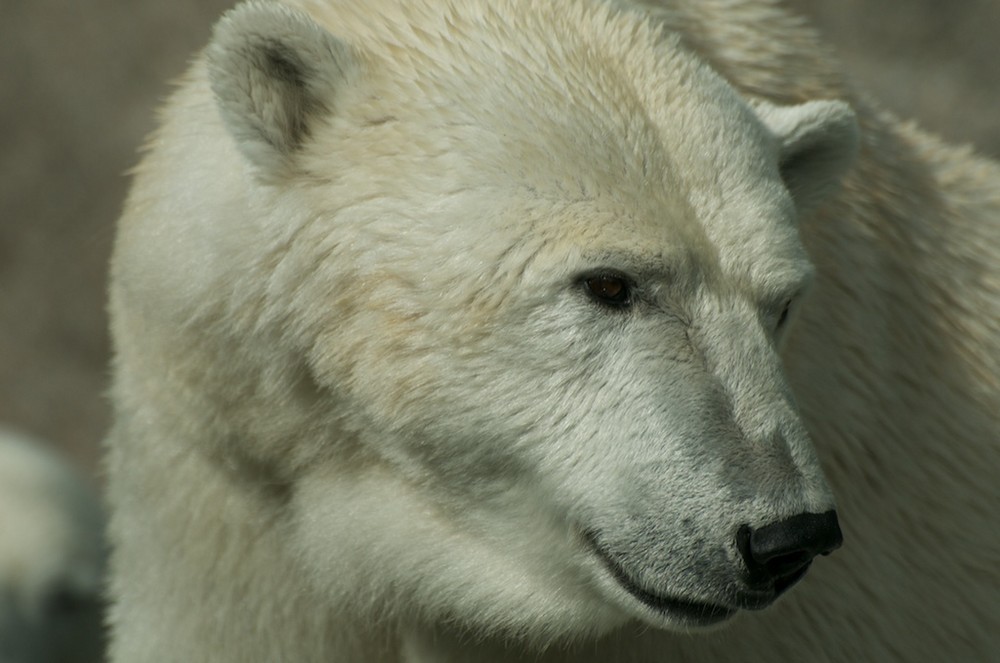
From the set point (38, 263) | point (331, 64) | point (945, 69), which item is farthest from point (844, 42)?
point (331, 64)

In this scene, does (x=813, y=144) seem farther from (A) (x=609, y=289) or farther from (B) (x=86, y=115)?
(B) (x=86, y=115)

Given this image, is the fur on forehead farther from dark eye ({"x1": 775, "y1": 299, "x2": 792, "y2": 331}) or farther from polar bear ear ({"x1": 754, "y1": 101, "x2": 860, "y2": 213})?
dark eye ({"x1": 775, "y1": 299, "x2": 792, "y2": 331})

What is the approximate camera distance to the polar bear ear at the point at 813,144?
2514 mm

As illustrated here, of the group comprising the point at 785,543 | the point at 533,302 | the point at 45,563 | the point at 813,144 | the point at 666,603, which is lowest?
the point at 45,563

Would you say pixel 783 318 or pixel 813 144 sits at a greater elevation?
pixel 813 144

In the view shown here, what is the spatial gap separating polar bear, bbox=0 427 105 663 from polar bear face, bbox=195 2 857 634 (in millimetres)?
3260

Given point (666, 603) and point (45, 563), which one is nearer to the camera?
point (666, 603)

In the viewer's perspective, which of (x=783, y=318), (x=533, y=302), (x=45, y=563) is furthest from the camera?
(x=45, y=563)

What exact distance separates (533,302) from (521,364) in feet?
0.34

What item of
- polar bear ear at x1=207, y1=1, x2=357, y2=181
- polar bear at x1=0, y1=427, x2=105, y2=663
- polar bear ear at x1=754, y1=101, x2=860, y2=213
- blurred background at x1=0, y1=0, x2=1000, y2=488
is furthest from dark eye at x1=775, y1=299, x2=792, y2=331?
blurred background at x1=0, y1=0, x2=1000, y2=488

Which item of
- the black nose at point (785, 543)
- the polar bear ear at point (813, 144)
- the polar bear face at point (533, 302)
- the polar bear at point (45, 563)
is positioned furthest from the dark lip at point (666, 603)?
the polar bear at point (45, 563)

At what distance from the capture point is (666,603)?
7.27 ft

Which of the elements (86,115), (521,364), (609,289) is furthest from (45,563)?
(609,289)

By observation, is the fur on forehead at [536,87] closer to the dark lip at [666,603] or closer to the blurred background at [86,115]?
the dark lip at [666,603]
